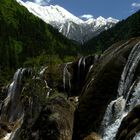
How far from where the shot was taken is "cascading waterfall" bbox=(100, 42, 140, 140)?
136 feet

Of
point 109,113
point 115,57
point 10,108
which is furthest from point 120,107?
point 10,108

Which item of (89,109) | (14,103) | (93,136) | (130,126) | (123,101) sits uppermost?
(14,103)

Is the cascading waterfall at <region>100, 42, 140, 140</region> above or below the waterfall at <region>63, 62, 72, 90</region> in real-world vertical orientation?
below

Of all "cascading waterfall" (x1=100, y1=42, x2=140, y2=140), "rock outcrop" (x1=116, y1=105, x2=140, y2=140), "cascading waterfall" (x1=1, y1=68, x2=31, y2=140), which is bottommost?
"rock outcrop" (x1=116, y1=105, x2=140, y2=140)

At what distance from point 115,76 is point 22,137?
→ 11506mm

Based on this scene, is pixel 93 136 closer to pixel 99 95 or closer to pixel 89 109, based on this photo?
pixel 89 109

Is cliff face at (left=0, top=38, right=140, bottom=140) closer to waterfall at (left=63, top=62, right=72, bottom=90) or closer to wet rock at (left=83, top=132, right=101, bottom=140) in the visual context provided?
wet rock at (left=83, top=132, right=101, bottom=140)

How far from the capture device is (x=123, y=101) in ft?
145

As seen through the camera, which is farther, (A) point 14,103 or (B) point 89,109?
(A) point 14,103

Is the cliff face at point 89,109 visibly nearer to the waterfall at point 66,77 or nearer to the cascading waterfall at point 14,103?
the waterfall at point 66,77

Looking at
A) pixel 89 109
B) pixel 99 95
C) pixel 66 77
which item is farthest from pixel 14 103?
pixel 99 95

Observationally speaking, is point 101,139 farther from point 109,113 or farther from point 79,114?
point 79,114

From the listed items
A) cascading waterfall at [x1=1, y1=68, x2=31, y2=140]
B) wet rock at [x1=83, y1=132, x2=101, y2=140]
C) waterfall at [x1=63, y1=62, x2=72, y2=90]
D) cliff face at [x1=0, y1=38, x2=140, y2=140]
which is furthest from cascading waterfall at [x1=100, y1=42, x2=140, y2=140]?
cascading waterfall at [x1=1, y1=68, x2=31, y2=140]

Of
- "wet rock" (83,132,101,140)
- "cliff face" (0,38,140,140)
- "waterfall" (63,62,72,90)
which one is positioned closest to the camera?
"wet rock" (83,132,101,140)
